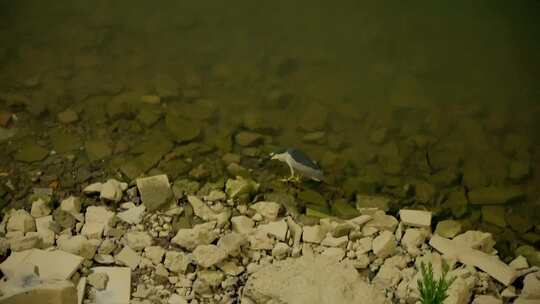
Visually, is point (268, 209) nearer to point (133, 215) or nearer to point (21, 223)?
point (133, 215)

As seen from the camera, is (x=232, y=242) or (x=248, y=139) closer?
(x=232, y=242)

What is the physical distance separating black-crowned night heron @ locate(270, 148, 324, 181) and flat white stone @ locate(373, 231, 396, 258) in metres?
0.48

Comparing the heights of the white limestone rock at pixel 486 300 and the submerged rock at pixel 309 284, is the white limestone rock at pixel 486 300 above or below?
below

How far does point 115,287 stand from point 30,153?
44.2 inches

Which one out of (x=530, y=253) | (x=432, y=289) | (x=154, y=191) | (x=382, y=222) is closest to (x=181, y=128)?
(x=154, y=191)

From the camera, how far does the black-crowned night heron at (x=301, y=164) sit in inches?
113

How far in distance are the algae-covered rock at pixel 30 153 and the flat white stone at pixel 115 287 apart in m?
0.94

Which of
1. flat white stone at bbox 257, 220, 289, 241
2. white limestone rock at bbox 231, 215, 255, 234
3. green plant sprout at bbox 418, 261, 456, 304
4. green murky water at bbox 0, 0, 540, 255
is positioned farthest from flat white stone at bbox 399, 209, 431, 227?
white limestone rock at bbox 231, 215, 255, 234

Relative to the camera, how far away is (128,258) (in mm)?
2393

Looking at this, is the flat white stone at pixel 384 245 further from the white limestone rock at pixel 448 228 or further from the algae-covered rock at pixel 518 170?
the algae-covered rock at pixel 518 170

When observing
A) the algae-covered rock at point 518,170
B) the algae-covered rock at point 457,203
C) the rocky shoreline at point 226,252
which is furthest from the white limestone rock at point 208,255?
the algae-covered rock at point 518,170

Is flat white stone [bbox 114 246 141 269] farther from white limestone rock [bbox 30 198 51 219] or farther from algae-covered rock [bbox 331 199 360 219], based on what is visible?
algae-covered rock [bbox 331 199 360 219]

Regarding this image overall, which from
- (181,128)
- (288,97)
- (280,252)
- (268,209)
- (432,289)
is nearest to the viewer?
(432,289)

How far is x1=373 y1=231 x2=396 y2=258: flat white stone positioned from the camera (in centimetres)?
250
